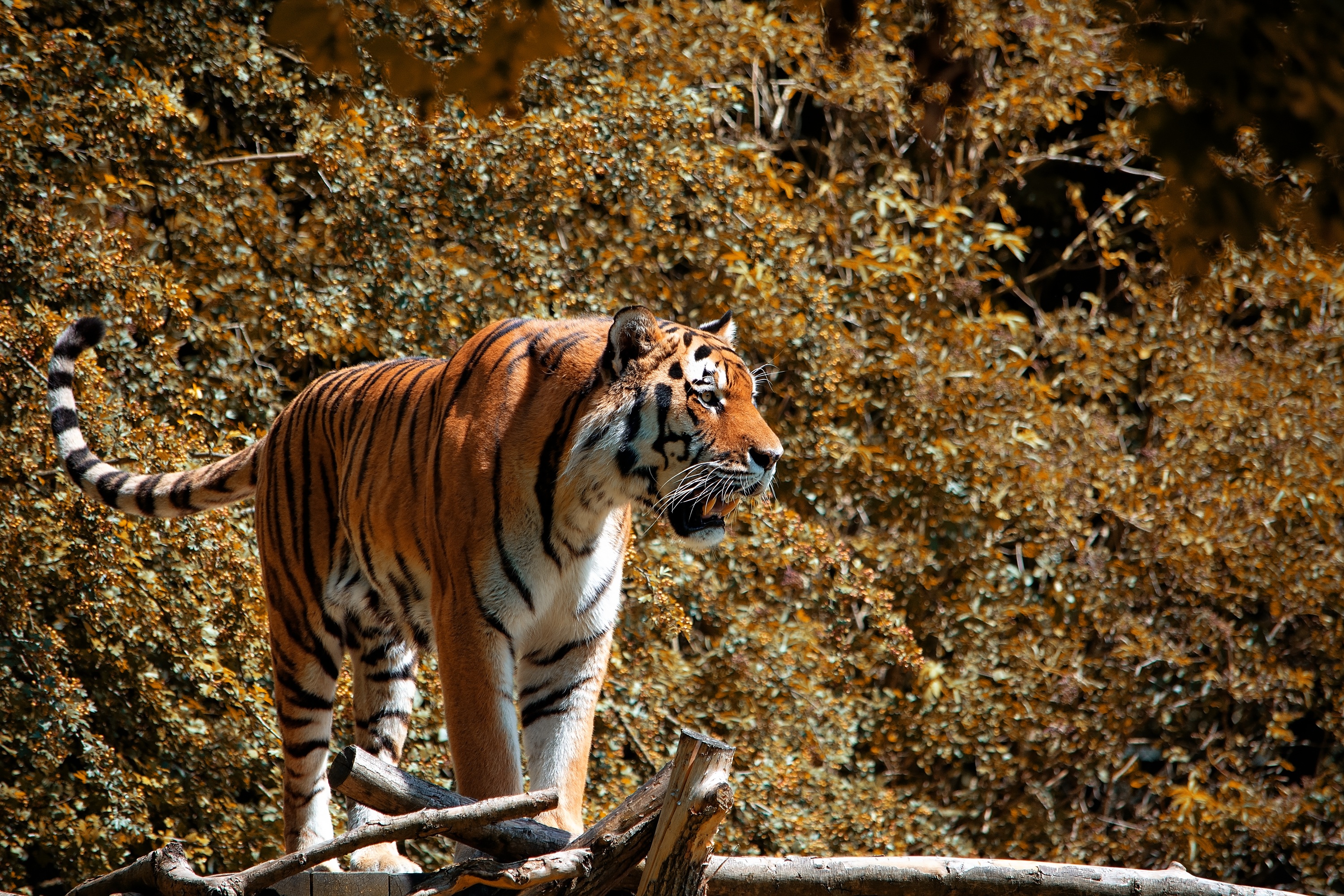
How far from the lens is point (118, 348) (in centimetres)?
504

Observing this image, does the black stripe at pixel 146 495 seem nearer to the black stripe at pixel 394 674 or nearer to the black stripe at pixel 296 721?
the black stripe at pixel 296 721

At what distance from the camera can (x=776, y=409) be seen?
679 centimetres

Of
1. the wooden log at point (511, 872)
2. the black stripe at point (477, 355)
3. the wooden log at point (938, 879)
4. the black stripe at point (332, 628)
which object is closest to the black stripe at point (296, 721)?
the black stripe at point (332, 628)

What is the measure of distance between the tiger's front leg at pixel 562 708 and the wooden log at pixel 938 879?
0.57m

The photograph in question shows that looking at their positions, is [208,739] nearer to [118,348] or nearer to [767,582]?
[118,348]

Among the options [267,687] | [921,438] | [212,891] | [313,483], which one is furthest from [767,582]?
[212,891]

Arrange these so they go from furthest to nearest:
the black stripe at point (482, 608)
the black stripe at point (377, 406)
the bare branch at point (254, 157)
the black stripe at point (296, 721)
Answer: the bare branch at point (254, 157) → the black stripe at point (296, 721) → the black stripe at point (377, 406) → the black stripe at point (482, 608)

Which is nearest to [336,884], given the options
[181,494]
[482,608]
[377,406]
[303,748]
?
[482,608]

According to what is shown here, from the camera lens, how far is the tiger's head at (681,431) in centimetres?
322

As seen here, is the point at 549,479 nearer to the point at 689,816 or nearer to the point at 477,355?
the point at 477,355

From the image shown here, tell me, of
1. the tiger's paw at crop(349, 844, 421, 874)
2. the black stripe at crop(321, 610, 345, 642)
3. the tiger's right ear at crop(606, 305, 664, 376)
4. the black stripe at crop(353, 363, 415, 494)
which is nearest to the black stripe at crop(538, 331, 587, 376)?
the tiger's right ear at crop(606, 305, 664, 376)

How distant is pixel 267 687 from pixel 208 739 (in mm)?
327

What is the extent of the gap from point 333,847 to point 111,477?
204cm

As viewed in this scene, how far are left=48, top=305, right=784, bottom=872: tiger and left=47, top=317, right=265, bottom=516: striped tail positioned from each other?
204mm
